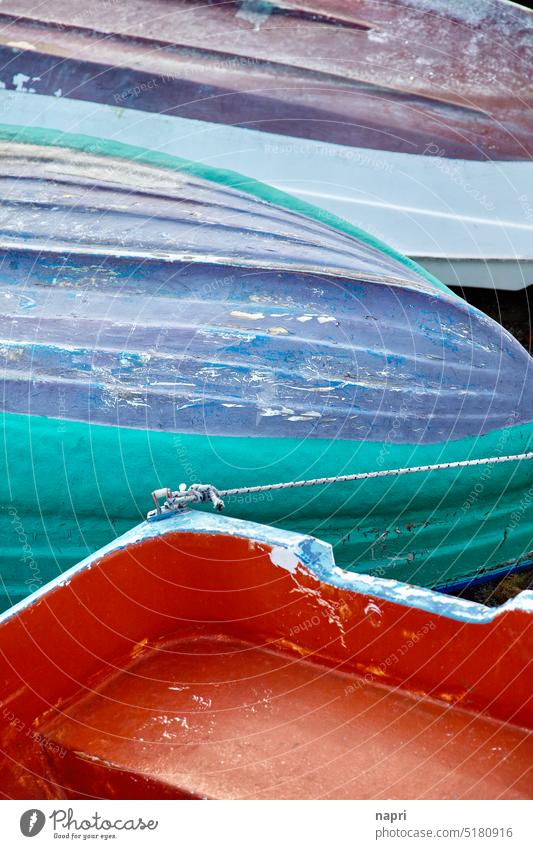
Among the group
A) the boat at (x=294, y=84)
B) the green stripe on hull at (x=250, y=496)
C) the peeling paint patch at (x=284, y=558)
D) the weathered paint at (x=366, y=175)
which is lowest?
the green stripe on hull at (x=250, y=496)

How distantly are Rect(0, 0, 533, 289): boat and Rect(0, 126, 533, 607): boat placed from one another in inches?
30.2

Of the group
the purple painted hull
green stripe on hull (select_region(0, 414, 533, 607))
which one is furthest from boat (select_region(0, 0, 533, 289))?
green stripe on hull (select_region(0, 414, 533, 607))

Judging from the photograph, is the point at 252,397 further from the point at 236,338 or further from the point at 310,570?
the point at 310,570

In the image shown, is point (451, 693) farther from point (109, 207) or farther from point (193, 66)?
point (193, 66)

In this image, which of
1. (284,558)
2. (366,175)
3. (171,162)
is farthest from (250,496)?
(366,175)

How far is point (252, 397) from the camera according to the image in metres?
2.41

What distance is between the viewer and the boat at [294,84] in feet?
11.2

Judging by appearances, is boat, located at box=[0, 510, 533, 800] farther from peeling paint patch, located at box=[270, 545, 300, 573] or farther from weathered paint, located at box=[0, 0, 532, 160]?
weathered paint, located at box=[0, 0, 532, 160]

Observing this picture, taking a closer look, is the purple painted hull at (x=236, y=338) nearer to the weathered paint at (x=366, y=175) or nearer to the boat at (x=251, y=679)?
the boat at (x=251, y=679)

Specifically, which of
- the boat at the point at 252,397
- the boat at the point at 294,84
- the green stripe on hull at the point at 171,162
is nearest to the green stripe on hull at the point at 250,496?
the boat at the point at 252,397

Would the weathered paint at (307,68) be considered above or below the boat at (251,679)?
above

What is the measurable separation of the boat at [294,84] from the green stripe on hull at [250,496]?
1.35 m

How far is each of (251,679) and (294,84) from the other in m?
2.32

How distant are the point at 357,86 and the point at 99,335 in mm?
1545
